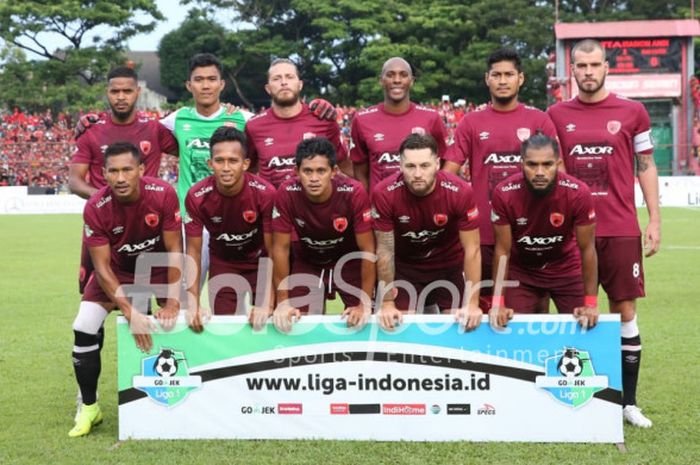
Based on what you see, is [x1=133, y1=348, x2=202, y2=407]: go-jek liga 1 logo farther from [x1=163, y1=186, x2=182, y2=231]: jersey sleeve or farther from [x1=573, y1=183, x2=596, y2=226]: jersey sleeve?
[x1=573, y1=183, x2=596, y2=226]: jersey sleeve

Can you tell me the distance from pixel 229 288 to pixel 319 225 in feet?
2.46

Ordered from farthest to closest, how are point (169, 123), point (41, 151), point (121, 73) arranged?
point (41, 151)
point (169, 123)
point (121, 73)

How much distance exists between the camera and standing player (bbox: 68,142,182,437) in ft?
16.8

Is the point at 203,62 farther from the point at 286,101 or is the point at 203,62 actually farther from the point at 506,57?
the point at 506,57

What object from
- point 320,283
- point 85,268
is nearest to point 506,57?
point 320,283

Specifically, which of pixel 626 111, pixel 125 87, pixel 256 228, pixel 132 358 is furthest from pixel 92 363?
pixel 626 111

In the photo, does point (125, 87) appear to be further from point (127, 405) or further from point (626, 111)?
point (626, 111)

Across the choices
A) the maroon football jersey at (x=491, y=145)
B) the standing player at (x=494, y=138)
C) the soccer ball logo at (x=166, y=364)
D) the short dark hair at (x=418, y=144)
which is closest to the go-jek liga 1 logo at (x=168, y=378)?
the soccer ball logo at (x=166, y=364)

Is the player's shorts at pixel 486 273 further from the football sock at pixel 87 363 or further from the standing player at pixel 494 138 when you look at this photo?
the football sock at pixel 87 363

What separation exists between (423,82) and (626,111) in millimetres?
→ 37432

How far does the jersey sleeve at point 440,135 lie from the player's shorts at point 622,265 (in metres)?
1.22

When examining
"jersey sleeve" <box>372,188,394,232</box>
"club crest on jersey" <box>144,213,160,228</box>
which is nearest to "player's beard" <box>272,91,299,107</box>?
"jersey sleeve" <box>372,188,394,232</box>

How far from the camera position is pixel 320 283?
571 centimetres

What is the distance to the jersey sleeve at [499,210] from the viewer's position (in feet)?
16.7
